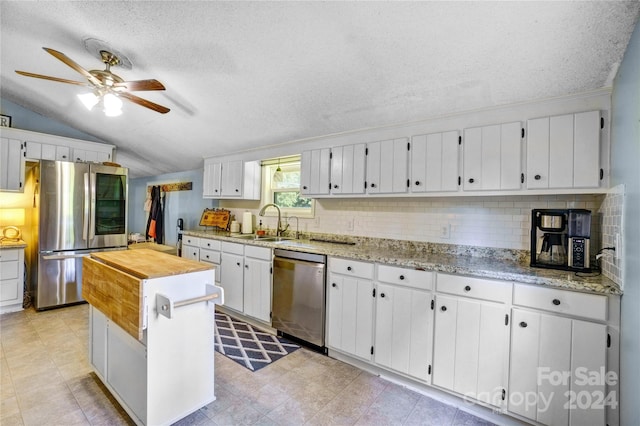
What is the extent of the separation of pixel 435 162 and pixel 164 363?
2454mm

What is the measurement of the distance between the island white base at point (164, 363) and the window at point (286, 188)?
214 cm

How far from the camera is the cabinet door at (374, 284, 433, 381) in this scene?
7.13ft

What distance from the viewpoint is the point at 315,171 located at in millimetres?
3328

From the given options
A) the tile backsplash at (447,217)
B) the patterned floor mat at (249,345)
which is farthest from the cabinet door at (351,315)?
the tile backsplash at (447,217)

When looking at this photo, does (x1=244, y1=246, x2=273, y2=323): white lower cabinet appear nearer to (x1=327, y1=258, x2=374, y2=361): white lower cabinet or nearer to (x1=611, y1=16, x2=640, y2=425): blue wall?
(x1=327, y1=258, x2=374, y2=361): white lower cabinet

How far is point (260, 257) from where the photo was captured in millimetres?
3268

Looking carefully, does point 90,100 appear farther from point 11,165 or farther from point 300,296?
point 11,165

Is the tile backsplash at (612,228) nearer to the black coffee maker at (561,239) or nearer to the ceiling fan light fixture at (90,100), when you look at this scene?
Result: the black coffee maker at (561,239)

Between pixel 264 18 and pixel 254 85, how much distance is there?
0.83 meters

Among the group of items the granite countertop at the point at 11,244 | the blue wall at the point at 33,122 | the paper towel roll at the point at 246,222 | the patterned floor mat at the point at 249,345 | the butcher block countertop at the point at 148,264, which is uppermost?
the blue wall at the point at 33,122

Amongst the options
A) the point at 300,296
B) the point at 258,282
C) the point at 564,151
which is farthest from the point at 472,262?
the point at 258,282

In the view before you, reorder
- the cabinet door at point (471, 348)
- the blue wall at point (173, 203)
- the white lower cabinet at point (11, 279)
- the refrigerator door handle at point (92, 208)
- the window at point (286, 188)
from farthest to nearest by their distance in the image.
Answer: the blue wall at point (173, 203)
the refrigerator door handle at point (92, 208)
the window at point (286, 188)
the white lower cabinet at point (11, 279)
the cabinet door at point (471, 348)

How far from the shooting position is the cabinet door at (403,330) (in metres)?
2.17

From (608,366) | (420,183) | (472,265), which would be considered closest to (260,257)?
(420,183)
